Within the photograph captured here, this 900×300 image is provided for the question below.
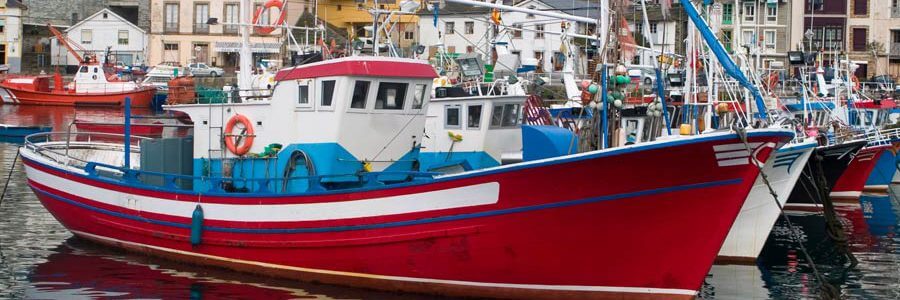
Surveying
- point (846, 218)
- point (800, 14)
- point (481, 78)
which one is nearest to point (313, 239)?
point (481, 78)

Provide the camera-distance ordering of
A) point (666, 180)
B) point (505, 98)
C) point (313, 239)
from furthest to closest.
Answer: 1. point (505, 98)
2. point (313, 239)
3. point (666, 180)

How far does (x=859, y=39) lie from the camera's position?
76000 mm

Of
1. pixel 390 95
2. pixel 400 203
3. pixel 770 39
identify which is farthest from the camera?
pixel 770 39

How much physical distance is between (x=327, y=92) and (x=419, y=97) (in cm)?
146

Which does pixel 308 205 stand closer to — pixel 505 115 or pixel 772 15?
pixel 505 115

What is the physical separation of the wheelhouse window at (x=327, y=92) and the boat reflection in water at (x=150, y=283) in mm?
2657

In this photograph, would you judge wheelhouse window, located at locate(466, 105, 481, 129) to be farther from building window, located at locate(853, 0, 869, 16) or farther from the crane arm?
building window, located at locate(853, 0, 869, 16)

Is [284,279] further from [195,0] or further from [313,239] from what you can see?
[195,0]

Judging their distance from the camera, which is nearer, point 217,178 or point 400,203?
point 400,203

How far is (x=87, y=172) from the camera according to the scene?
2178 centimetres

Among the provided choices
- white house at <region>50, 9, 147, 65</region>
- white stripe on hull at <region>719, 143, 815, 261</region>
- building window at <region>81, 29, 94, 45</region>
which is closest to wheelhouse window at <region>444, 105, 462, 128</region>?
white stripe on hull at <region>719, 143, 815, 261</region>

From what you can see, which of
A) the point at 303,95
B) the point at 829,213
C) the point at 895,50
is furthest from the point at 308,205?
the point at 895,50

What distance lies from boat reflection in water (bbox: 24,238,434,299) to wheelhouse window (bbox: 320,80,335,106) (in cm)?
266

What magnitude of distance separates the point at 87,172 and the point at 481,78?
8678mm
